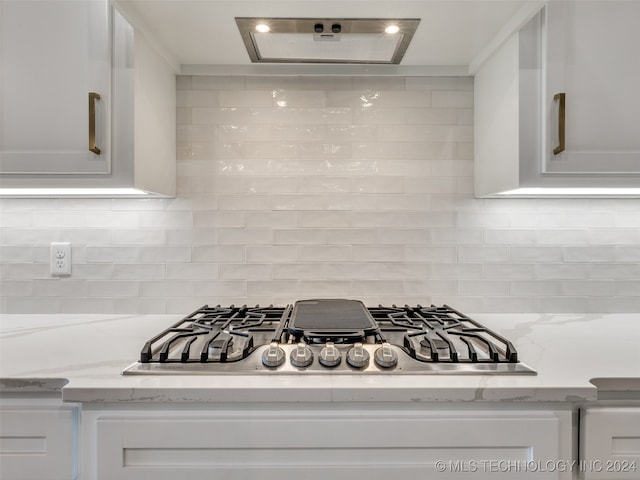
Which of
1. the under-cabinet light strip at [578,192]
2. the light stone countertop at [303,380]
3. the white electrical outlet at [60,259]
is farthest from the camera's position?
the white electrical outlet at [60,259]

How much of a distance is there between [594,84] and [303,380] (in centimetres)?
110

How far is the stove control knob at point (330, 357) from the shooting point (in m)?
0.91

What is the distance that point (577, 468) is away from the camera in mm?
889

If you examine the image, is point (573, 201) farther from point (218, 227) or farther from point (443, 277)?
point (218, 227)

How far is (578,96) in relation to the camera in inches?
45.7

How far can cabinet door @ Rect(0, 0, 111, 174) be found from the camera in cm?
115

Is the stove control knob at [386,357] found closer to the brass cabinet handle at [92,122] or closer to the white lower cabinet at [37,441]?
the white lower cabinet at [37,441]

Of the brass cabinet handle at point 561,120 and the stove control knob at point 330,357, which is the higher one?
the brass cabinet handle at point 561,120

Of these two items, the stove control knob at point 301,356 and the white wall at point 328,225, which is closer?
the stove control knob at point 301,356

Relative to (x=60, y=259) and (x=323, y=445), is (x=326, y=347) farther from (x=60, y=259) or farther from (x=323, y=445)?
(x=60, y=259)

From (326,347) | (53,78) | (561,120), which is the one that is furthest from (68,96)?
(561,120)

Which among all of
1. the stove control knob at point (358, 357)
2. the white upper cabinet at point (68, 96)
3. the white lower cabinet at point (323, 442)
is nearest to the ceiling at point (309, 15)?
the white upper cabinet at point (68, 96)

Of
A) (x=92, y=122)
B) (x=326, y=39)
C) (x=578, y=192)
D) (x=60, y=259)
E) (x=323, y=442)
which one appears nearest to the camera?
(x=323, y=442)

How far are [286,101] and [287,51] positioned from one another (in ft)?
0.65
